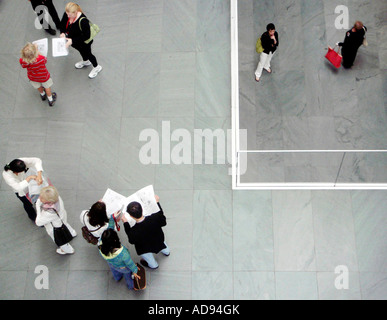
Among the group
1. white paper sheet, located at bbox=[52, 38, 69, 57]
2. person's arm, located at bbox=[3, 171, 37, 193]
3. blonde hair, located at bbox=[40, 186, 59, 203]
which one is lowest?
blonde hair, located at bbox=[40, 186, 59, 203]

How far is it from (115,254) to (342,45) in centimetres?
573

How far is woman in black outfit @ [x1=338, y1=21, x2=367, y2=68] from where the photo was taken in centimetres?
777

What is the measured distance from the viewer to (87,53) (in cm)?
779

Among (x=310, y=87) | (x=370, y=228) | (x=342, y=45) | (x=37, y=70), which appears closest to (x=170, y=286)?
A: (x=370, y=228)

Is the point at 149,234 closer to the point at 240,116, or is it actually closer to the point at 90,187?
the point at 90,187

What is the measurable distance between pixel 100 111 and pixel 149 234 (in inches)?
122

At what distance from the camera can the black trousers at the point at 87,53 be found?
7.62m

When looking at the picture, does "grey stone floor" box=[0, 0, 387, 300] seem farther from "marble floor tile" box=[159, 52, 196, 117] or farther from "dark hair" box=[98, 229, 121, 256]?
"dark hair" box=[98, 229, 121, 256]

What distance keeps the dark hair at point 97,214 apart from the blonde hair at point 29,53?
2786 mm

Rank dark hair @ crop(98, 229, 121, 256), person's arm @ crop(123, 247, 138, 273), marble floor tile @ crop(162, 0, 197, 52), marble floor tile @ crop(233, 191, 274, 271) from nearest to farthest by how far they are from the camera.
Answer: dark hair @ crop(98, 229, 121, 256), person's arm @ crop(123, 247, 138, 273), marble floor tile @ crop(233, 191, 274, 271), marble floor tile @ crop(162, 0, 197, 52)

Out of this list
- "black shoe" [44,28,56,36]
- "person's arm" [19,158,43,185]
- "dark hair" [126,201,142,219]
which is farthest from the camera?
"black shoe" [44,28,56,36]

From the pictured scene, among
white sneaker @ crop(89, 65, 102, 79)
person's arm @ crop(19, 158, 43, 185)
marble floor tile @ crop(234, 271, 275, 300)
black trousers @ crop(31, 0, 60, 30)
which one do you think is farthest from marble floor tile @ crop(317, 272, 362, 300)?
black trousers @ crop(31, 0, 60, 30)

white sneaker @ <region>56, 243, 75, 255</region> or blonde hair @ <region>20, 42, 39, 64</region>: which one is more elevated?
blonde hair @ <region>20, 42, 39, 64</region>

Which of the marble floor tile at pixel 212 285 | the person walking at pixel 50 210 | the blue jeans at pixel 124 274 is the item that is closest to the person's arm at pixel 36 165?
the person walking at pixel 50 210
